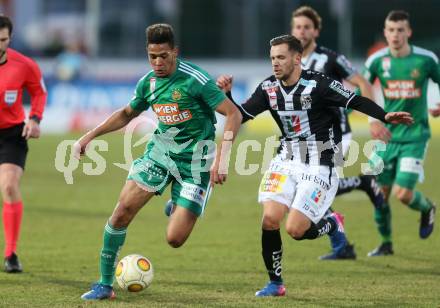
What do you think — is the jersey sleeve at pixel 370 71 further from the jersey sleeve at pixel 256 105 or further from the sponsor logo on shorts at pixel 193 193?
the sponsor logo on shorts at pixel 193 193

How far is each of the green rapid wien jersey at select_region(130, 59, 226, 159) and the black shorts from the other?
5.84ft

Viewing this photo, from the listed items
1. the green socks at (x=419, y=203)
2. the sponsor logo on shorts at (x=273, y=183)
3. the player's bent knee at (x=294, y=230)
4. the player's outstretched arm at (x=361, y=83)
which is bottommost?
the player's bent knee at (x=294, y=230)

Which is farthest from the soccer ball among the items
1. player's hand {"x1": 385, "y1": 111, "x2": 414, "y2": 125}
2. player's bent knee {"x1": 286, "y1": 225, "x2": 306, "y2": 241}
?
player's hand {"x1": 385, "y1": 111, "x2": 414, "y2": 125}

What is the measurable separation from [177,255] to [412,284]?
9.08 ft

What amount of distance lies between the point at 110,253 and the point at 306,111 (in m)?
2.03

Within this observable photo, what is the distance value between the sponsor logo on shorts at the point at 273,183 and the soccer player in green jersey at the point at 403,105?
247 centimetres

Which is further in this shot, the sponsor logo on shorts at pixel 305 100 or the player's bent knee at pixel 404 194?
the player's bent knee at pixel 404 194

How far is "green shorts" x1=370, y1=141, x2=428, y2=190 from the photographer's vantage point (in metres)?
10.6

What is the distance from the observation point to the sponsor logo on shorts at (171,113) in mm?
8068

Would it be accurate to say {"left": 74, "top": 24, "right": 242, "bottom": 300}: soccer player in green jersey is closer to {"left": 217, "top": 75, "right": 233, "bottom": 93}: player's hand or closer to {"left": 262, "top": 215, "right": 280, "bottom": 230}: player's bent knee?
{"left": 217, "top": 75, "right": 233, "bottom": 93}: player's hand

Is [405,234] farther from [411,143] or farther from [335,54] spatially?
[335,54]

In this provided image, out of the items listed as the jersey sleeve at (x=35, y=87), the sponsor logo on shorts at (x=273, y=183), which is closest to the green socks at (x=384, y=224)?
the sponsor logo on shorts at (x=273, y=183)

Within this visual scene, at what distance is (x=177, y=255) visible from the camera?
10438 millimetres

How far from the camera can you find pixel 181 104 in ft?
26.4
